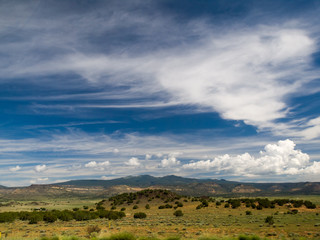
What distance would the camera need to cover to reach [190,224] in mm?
30594

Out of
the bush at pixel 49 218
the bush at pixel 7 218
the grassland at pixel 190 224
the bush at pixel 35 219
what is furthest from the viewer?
the bush at pixel 49 218

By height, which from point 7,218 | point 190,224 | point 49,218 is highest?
point 7,218

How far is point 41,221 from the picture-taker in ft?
127

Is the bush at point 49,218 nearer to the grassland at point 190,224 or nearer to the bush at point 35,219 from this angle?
the bush at point 35,219

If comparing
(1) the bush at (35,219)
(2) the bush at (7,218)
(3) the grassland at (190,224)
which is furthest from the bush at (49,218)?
(2) the bush at (7,218)

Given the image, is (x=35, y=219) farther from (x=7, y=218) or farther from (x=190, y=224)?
(x=190, y=224)

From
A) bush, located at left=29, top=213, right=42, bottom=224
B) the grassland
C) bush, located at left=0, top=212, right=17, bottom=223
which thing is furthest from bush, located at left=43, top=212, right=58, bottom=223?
bush, located at left=0, top=212, right=17, bottom=223

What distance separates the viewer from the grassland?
2317 centimetres

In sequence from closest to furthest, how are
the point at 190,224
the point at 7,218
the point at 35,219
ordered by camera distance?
the point at 190,224
the point at 35,219
the point at 7,218

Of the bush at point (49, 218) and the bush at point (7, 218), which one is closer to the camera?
the bush at point (7, 218)

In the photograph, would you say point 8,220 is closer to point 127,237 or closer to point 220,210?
point 127,237

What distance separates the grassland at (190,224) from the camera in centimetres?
2317

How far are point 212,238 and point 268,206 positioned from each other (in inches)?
1475

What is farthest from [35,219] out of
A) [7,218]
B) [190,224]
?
[190,224]
